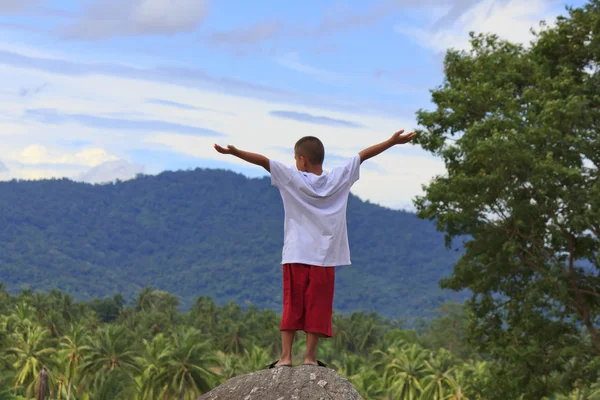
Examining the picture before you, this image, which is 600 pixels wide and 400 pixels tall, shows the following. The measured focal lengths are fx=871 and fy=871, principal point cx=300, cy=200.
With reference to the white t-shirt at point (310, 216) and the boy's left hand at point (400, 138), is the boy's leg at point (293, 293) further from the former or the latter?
the boy's left hand at point (400, 138)

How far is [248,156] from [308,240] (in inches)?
34.5

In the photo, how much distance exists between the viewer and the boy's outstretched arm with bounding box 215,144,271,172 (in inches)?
268

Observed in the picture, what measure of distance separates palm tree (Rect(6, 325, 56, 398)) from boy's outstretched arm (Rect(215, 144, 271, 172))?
167ft

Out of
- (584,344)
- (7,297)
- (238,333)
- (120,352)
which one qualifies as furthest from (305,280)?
(7,297)

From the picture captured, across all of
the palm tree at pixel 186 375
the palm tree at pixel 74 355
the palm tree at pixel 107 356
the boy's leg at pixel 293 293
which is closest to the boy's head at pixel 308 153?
the boy's leg at pixel 293 293

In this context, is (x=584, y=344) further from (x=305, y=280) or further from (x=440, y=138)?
(x=305, y=280)

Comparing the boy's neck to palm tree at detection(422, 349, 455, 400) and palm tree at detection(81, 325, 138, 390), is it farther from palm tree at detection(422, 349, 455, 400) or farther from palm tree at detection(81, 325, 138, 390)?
palm tree at detection(81, 325, 138, 390)

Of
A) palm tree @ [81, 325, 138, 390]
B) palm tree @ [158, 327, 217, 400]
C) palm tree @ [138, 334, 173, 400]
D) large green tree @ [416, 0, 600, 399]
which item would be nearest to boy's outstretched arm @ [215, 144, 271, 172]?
large green tree @ [416, 0, 600, 399]

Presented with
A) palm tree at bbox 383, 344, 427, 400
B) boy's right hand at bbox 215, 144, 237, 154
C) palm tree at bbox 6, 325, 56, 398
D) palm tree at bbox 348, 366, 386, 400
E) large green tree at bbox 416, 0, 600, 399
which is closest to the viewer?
boy's right hand at bbox 215, 144, 237, 154

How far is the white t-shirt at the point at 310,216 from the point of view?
7219mm

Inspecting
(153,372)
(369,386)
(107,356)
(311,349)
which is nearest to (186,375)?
(153,372)

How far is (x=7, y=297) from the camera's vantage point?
88750mm

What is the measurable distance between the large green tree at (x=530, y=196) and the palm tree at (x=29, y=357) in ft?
127

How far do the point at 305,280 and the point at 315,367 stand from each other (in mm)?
761
